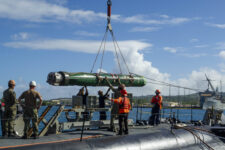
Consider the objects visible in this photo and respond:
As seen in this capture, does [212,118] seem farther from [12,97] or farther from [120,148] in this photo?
[12,97]

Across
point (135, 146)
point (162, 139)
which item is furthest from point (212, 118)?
point (135, 146)

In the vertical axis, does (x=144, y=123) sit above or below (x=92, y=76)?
below

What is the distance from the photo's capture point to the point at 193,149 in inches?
A: 540

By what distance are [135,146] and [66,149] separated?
2.88 m

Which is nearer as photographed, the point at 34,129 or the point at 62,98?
the point at 34,129

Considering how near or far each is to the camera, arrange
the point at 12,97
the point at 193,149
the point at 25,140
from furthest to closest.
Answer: the point at 193,149 → the point at 12,97 → the point at 25,140

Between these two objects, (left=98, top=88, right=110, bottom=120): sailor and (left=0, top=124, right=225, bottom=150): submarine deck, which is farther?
(left=98, top=88, right=110, bottom=120): sailor

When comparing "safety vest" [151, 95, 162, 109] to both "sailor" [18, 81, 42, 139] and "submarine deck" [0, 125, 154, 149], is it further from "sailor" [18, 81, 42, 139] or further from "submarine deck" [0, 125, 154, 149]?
"sailor" [18, 81, 42, 139]

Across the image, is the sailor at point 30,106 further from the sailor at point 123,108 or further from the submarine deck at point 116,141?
the sailor at point 123,108

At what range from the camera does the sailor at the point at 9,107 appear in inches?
446

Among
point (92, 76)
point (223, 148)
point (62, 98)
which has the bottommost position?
point (223, 148)

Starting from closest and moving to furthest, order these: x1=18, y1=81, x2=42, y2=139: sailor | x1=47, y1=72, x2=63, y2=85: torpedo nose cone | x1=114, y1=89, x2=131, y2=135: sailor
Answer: x1=18, y1=81, x2=42, y2=139: sailor < x1=114, y1=89, x2=131, y2=135: sailor < x1=47, y1=72, x2=63, y2=85: torpedo nose cone

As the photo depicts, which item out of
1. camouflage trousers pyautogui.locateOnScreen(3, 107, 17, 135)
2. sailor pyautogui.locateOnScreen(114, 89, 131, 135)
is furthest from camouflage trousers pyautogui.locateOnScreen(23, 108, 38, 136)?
sailor pyautogui.locateOnScreen(114, 89, 131, 135)

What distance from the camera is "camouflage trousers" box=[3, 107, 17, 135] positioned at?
37.4 feet
